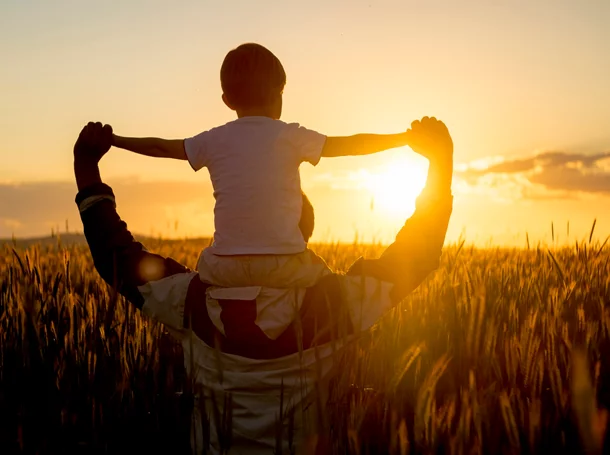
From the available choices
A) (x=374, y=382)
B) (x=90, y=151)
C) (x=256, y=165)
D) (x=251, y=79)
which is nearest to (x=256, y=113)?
(x=251, y=79)

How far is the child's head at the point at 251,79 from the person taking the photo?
2.56 m

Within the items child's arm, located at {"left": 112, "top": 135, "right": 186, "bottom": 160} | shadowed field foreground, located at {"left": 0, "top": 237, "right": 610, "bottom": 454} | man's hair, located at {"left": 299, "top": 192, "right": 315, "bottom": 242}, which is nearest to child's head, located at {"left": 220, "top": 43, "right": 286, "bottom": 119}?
child's arm, located at {"left": 112, "top": 135, "right": 186, "bottom": 160}

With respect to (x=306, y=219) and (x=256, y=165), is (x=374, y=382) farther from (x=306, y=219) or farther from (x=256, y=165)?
(x=256, y=165)

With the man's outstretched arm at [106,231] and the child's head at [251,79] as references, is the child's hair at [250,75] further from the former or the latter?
the man's outstretched arm at [106,231]

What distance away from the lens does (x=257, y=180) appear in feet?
8.03

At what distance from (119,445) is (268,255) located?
794mm

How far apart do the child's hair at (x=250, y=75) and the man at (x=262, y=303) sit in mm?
Answer: 470

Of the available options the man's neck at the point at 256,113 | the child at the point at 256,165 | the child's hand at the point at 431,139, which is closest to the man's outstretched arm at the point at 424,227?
the child's hand at the point at 431,139

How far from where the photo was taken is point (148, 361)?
9.09ft

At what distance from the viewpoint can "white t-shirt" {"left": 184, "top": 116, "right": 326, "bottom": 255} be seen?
7.95ft

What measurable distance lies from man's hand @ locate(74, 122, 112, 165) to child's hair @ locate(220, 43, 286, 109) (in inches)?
21.8

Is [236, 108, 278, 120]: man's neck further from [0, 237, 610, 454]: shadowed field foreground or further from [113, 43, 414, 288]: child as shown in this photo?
[0, 237, 610, 454]: shadowed field foreground

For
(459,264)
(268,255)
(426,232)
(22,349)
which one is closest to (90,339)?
(22,349)

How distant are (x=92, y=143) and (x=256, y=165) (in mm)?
776
